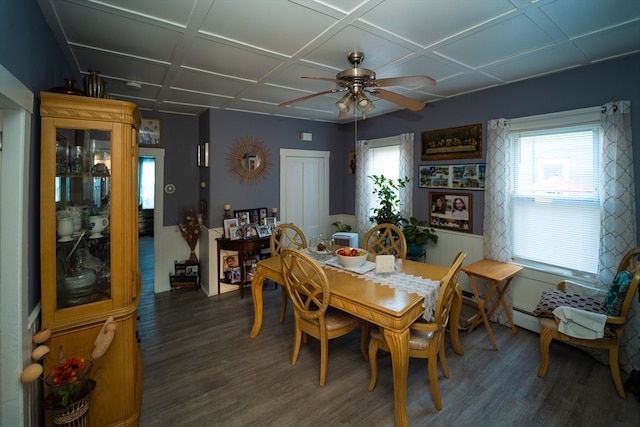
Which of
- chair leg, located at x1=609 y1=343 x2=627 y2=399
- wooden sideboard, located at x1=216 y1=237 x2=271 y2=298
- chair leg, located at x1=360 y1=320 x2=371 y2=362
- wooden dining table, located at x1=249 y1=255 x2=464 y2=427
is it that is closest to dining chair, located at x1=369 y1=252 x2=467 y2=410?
wooden dining table, located at x1=249 y1=255 x2=464 y2=427

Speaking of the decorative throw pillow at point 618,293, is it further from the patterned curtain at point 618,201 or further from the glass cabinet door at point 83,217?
the glass cabinet door at point 83,217

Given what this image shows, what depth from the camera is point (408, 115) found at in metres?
4.22

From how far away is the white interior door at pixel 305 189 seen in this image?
478 cm

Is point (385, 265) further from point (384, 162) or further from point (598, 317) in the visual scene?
point (384, 162)

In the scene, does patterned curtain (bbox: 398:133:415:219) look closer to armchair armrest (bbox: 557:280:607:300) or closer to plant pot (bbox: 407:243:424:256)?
plant pot (bbox: 407:243:424:256)

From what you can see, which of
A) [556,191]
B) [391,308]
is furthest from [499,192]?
[391,308]

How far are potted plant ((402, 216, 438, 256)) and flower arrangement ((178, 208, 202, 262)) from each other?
9.78ft

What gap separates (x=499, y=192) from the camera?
10.6 feet

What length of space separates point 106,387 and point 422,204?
12.2 ft

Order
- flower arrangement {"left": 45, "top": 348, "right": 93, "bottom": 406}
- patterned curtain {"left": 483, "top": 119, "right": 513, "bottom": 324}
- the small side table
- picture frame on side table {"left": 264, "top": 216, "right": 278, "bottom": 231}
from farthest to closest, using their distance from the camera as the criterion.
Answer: picture frame on side table {"left": 264, "top": 216, "right": 278, "bottom": 231} → patterned curtain {"left": 483, "top": 119, "right": 513, "bottom": 324} → the small side table → flower arrangement {"left": 45, "top": 348, "right": 93, "bottom": 406}

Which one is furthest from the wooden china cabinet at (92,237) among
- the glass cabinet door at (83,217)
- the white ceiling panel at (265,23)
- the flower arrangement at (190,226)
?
the flower arrangement at (190,226)

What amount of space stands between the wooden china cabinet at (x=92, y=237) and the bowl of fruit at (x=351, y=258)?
60.2 inches

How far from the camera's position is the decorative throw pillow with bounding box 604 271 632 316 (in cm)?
214

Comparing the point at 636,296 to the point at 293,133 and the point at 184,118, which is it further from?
the point at 184,118
